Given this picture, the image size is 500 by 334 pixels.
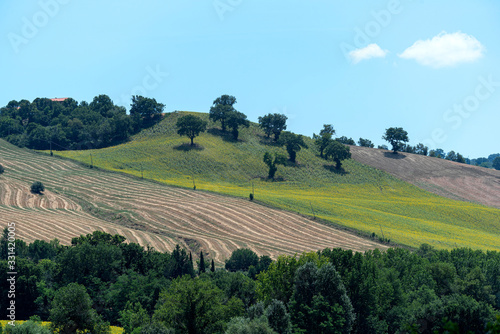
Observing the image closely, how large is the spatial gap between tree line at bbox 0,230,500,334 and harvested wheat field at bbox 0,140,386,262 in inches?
→ 846

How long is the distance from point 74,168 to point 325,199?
94.5m

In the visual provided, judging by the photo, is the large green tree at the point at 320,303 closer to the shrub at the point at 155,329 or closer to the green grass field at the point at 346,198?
the shrub at the point at 155,329

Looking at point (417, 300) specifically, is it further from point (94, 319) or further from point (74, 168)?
point (74, 168)

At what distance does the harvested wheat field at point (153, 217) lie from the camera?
110375mm

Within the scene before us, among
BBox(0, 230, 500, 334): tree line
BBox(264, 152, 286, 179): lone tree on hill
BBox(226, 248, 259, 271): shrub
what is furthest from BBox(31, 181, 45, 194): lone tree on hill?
BBox(264, 152, 286, 179): lone tree on hill

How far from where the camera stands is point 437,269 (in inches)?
3056

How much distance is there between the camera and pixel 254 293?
66938 mm

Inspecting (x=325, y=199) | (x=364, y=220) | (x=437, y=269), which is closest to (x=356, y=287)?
(x=437, y=269)

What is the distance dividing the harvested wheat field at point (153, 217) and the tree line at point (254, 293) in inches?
846

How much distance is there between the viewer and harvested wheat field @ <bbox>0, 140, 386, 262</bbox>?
110 metres

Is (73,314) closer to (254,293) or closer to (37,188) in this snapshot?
(254,293)

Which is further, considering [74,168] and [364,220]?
[74,168]

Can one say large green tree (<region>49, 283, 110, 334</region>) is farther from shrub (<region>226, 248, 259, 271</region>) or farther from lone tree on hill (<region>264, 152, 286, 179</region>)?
lone tree on hill (<region>264, 152, 286, 179</region>)

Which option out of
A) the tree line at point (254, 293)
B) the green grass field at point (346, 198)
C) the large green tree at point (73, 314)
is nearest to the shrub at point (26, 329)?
the tree line at point (254, 293)
